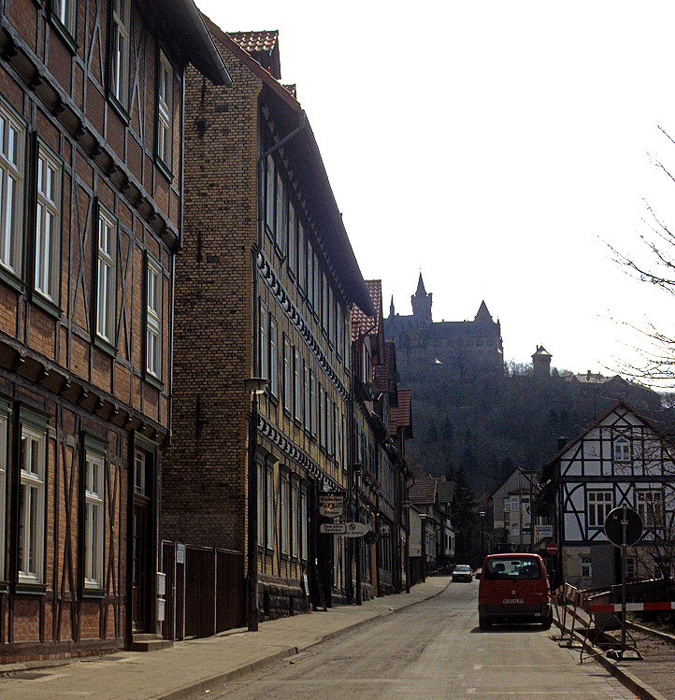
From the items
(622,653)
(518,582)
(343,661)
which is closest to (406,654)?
(343,661)

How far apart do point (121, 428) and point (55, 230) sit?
385 centimetres

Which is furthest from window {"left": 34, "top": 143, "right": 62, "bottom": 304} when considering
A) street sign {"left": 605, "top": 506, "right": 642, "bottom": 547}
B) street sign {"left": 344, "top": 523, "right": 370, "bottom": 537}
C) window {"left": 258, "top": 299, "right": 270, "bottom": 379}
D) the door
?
street sign {"left": 344, "top": 523, "right": 370, "bottom": 537}

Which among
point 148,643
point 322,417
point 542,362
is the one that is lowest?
point 148,643

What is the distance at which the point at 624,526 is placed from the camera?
16547 millimetres

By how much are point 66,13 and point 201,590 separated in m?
10.3

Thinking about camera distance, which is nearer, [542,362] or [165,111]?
[165,111]

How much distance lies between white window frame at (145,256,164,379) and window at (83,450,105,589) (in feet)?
8.72

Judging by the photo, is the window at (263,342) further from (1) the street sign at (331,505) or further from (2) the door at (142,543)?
(2) the door at (142,543)

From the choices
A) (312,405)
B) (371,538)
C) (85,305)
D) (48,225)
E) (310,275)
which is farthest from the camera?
(371,538)

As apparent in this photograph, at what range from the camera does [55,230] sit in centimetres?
1380

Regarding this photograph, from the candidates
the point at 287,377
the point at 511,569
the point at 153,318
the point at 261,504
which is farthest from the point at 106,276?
the point at 511,569

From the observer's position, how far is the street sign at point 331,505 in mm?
29703

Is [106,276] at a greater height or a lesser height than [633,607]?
greater

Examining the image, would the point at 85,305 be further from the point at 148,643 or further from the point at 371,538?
the point at 371,538
